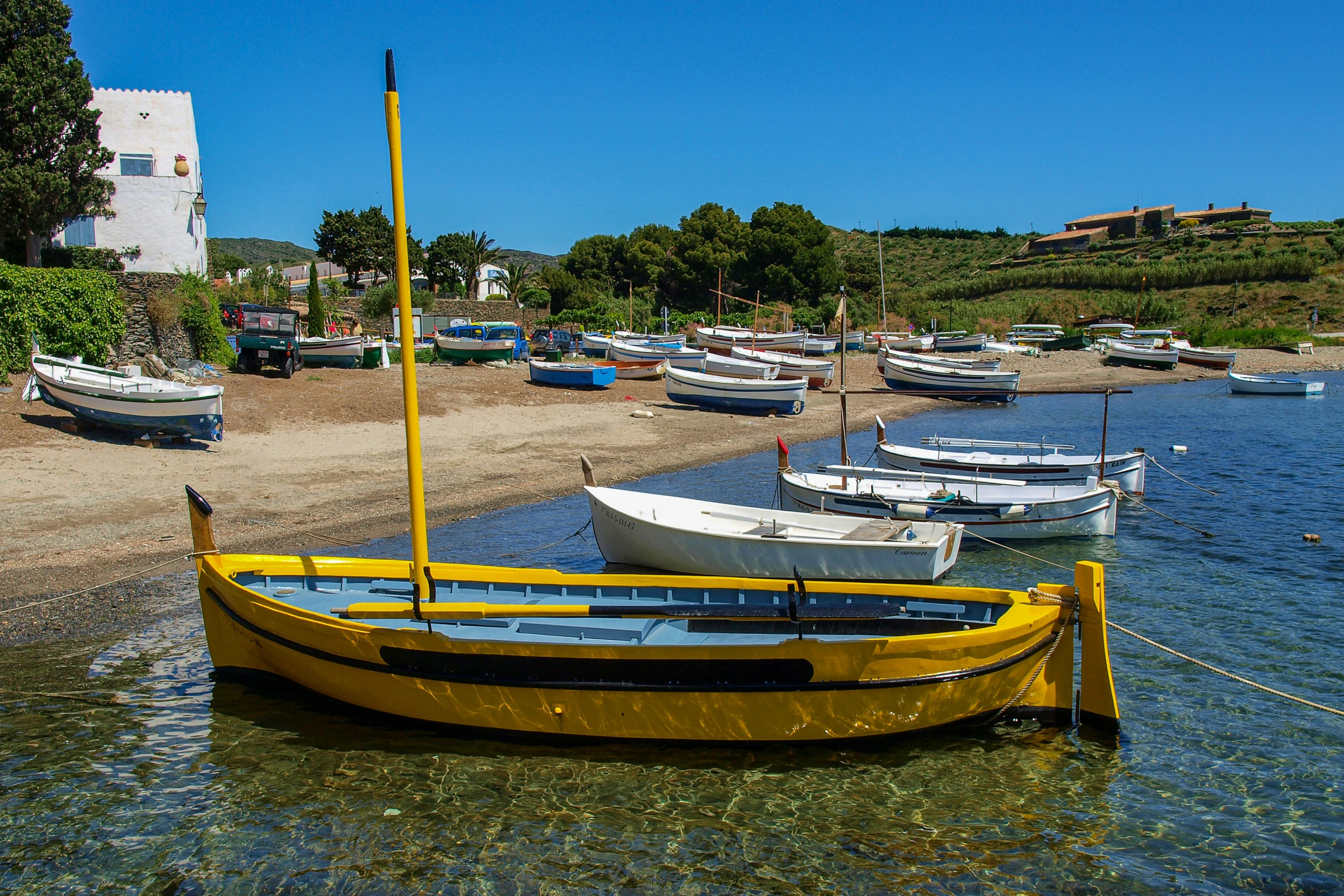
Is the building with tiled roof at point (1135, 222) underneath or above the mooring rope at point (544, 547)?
above

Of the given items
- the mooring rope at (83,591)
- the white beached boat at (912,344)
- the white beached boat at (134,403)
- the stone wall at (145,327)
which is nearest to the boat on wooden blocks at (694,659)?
the mooring rope at (83,591)

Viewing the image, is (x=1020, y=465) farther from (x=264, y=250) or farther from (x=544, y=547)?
(x=264, y=250)

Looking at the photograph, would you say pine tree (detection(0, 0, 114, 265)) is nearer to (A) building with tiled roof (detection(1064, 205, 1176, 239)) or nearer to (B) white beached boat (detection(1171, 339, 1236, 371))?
(B) white beached boat (detection(1171, 339, 1236, 371))

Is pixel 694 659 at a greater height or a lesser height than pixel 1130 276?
lesser

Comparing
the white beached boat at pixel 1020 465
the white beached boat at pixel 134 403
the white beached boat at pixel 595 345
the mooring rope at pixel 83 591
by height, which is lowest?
the mooring rope at pixel 83 591

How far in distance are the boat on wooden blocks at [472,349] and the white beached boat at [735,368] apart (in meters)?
8.70

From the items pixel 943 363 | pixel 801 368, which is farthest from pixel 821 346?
pixel 801 368

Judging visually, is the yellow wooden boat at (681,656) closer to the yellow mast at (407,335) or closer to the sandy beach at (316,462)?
the yellow mast at (407,335)

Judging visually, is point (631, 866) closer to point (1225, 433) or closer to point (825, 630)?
point (825, 630)

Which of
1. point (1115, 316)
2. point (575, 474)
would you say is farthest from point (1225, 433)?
point (1115, 316)

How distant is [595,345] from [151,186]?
73.2ft

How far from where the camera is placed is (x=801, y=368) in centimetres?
3938

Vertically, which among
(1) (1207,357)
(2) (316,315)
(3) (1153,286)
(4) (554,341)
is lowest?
(1) (1207,357)

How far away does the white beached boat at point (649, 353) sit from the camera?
41.7 m
